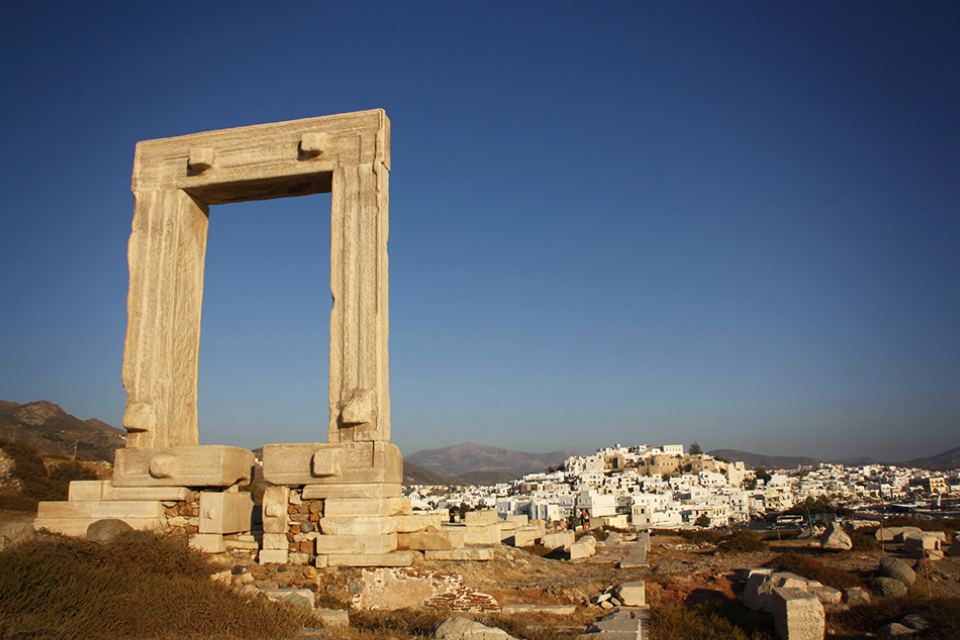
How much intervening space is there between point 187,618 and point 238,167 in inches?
257

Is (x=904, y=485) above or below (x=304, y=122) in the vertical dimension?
below

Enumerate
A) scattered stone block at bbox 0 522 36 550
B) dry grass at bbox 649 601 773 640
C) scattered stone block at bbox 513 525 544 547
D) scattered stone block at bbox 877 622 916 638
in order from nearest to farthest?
scattered stone block at bbox 0 522 36 550, scattered stone block at bbox 877 622 916 638, dry grass at bbox 649 601 773 640, scattered stone block at bbox 513 525 544 547

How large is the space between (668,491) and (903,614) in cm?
7008

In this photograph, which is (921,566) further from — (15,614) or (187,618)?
(15,614)

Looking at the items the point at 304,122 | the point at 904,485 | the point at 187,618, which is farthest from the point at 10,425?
the point at 904,485

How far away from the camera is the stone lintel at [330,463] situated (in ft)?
27.7

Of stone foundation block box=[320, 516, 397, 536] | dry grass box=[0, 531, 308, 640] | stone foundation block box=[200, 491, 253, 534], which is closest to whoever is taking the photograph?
dry grass box=[0, 531, 308, 640]

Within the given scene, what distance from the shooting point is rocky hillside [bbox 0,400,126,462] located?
29.3 m

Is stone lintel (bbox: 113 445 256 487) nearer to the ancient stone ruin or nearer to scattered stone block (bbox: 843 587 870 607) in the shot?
the ancient stone ruin

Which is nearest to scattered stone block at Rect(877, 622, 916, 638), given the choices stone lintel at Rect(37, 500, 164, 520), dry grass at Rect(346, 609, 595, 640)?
dry grass at Rect(346, 609, 595, 640)

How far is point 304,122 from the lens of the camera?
984 cm

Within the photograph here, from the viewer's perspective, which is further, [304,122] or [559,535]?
[559,535]

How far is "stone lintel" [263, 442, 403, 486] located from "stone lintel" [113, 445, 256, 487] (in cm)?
59

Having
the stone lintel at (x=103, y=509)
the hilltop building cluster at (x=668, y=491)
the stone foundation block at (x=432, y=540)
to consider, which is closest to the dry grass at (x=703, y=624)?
the stone foundation block at (x=432, y=540)
